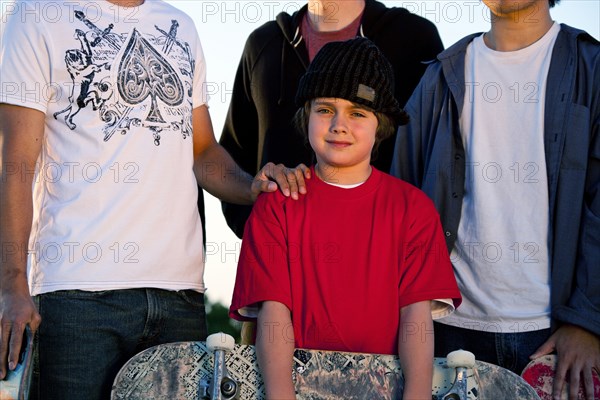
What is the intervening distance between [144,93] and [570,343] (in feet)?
5.57

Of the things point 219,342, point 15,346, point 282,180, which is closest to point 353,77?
point 282,180

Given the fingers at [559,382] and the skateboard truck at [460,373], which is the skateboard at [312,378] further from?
the fingers at [559,382]

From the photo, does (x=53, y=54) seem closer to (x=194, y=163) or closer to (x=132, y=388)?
(x=194, y=163)

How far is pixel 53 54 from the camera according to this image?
2916 millimetres

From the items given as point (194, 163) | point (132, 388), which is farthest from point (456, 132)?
point (132, 388)

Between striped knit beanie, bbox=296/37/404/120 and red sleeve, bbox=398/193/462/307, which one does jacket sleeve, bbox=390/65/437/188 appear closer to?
striped knit beanie, bbox=296/37/404/120

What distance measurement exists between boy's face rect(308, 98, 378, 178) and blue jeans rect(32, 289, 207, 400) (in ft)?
2.47

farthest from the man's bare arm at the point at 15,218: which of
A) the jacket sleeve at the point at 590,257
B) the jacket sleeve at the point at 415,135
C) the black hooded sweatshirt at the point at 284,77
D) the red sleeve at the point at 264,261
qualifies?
the jacket sleeve at the point at 590,257

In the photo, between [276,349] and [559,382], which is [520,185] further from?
[276,349]

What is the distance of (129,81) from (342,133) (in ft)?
2.45

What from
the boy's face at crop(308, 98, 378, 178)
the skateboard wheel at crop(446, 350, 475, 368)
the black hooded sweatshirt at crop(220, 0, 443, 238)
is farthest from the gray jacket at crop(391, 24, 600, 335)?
the skateboard wheel at crop(446, 350, 475, 368)

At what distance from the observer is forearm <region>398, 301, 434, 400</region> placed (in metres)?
2.71

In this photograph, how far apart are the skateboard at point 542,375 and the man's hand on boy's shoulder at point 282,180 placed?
100 cm

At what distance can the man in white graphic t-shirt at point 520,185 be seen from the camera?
3.15m
